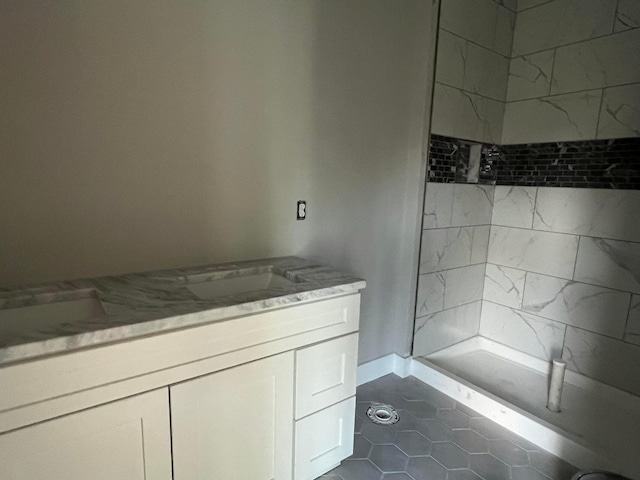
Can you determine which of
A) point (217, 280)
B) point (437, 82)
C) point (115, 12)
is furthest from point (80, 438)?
point (437, 82)

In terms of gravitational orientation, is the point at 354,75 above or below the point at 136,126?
above

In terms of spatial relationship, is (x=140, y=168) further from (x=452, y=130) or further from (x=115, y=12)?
(x=452, y=130)

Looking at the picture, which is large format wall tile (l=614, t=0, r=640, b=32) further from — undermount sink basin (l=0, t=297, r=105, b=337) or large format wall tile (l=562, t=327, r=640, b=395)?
undermount sink basin (l=0, t=297, r=105, b=337)

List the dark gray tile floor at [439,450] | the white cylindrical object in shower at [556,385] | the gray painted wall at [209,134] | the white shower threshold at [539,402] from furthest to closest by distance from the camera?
the white cylindrical object in shower at [556,385], the white shower threshold at [539,402], the dark gray tile floor at [439,450], the gray painted wall at [209,134]

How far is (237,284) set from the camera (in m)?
1.53

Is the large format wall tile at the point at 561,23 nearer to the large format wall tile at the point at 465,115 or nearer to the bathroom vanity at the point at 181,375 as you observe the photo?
the large format wall tile at the point at 465,115

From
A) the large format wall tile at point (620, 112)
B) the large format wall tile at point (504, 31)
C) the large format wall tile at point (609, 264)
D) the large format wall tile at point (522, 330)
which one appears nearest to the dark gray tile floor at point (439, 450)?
the large format wall tile at point (522, 330)

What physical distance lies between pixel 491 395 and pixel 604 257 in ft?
3.60

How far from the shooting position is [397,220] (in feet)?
7.51

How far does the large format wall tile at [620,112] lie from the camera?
2.03 m

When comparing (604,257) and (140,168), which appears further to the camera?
(604,257)

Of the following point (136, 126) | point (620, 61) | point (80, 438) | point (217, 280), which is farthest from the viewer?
point (620, 61)

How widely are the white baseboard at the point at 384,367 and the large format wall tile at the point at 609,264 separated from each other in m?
1.25

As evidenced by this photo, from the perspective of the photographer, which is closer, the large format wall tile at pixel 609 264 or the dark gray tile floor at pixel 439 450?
the dark gray tile floor at pixel 439 450
